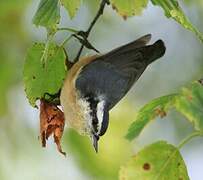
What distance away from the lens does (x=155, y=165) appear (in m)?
1.87

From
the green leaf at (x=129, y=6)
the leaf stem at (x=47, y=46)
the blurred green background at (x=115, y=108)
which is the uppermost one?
the green leaf at (x=129, y=6)

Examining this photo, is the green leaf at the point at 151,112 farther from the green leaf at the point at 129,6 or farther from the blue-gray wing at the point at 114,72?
the blue-gray wing at the point at 114,72

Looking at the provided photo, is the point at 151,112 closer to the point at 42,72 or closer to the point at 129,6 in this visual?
the point at 129,6

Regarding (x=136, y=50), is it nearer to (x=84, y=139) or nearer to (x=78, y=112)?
(x=78, y=112)

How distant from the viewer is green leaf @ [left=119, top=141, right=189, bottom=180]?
1.86 metres

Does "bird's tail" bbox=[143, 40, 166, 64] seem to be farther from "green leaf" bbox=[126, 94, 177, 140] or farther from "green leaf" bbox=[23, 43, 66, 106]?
"green leaf" bbox=[126, 94, 177, 140]

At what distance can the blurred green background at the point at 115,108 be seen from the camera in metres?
3.41

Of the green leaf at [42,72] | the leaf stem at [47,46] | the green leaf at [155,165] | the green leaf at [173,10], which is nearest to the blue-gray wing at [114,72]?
the green leaf at [42,72]

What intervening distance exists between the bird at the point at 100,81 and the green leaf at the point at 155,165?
78 centimetres

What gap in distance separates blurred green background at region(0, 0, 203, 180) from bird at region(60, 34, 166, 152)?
0.30m

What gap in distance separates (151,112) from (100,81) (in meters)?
1.08

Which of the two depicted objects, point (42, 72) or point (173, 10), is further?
point (42, 72)

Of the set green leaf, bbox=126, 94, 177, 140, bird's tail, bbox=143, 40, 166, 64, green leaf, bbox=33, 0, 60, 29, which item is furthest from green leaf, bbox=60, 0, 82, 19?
bird's tail, bbox=143, 40, 166, 64

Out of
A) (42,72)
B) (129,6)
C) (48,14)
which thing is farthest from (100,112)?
(129,6)
